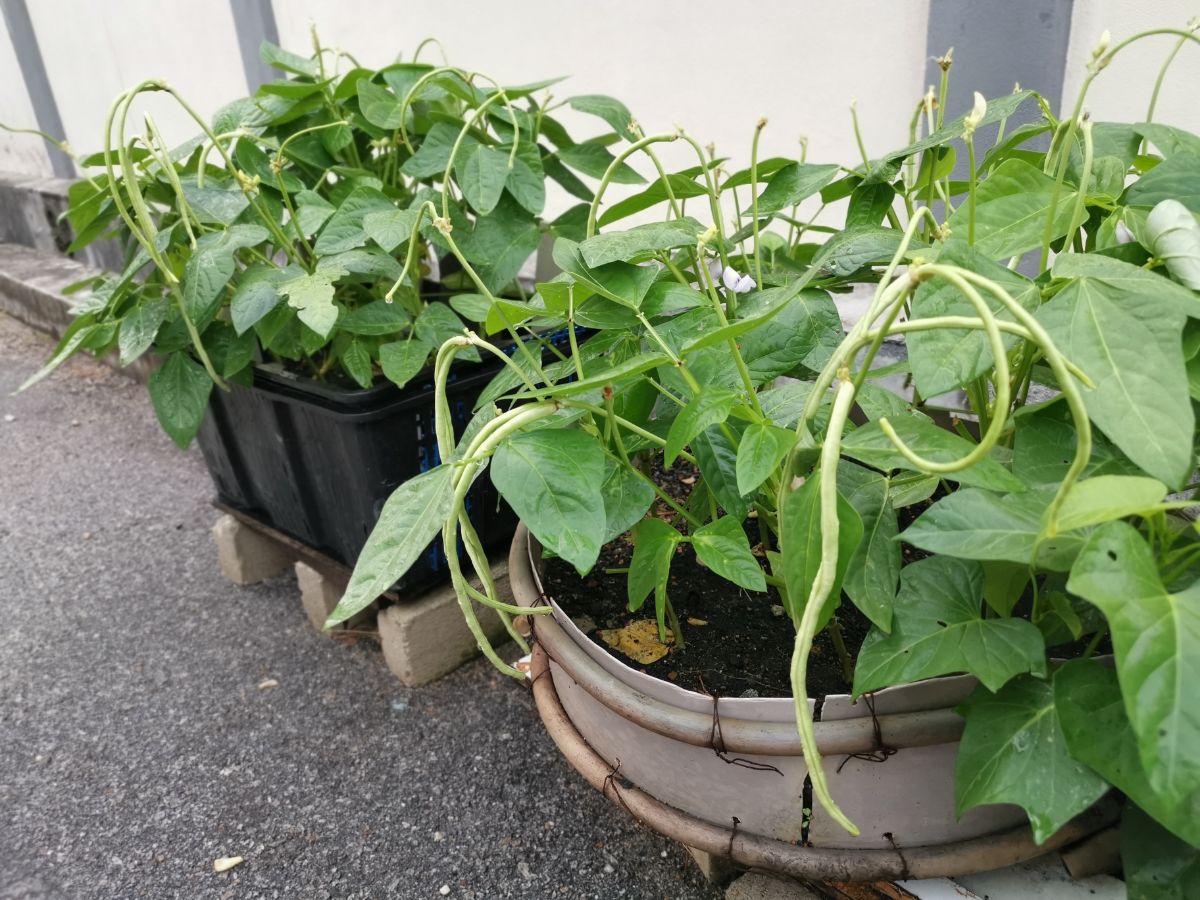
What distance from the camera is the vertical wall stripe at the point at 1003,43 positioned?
1.21 m

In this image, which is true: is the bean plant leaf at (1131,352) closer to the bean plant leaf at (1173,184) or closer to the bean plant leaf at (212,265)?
the bean plant leaf at (1173,184)

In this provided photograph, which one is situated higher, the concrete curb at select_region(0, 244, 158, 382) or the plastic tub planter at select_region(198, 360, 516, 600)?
the plastic tub planter at select_region(198, 360, 516, 600)

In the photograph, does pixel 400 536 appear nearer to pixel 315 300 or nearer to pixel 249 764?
pixel 315 300

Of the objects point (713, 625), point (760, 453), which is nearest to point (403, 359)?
point (713, 625)

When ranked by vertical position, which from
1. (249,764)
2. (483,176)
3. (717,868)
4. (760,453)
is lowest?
(249,764)

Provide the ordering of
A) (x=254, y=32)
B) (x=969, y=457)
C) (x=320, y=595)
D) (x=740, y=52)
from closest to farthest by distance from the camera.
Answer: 1. (x=969, y=457)
2. (x=320, y=595)
3. (x=740, y=52)
4. (x=254, y=32)

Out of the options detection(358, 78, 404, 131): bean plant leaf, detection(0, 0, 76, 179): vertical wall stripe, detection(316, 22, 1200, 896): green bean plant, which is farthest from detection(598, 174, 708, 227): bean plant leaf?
detection(0, 0, 76, 179): vertical wall stripe

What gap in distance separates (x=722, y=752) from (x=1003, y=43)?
1.09 metres

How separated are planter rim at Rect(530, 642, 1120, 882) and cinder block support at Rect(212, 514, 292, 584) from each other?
1105mm

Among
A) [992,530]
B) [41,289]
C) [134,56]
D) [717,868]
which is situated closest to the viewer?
[992,530]

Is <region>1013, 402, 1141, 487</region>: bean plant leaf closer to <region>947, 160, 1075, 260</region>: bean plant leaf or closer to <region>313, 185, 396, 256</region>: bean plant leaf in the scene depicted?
<region>947, 160, 1075, 260</region>: bean plant leaf

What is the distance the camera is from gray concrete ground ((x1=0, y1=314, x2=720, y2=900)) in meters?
1.07

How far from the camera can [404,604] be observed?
133 centimetres

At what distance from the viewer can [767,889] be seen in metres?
0.85
